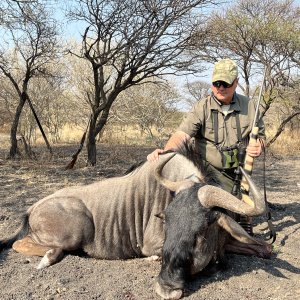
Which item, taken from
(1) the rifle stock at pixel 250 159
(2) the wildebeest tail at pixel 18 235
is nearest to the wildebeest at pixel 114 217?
(2) the wildebeest tail at pixel 18 235

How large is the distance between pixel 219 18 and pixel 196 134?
1103 cm

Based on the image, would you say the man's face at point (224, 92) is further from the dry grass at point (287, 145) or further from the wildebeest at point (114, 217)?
the dry grass at point (287, 145)

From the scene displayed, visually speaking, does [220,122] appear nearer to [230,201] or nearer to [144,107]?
[230,201]

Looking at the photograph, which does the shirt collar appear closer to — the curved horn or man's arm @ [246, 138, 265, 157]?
man's arm @ [246, 138, 265, 157]

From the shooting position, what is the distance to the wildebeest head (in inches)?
126

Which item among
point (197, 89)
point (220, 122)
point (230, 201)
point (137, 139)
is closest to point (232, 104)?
point (220, 122)

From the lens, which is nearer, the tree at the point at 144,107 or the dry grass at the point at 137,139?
the dry grass at the point at 137,139

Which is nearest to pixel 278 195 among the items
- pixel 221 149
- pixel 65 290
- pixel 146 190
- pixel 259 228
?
pixel 259 228

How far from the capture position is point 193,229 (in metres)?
3.24

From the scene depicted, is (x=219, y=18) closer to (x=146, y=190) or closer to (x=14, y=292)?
(x=146, y=190)

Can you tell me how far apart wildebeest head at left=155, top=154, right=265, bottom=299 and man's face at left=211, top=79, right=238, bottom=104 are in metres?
1.20

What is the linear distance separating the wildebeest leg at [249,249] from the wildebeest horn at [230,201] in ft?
2.92

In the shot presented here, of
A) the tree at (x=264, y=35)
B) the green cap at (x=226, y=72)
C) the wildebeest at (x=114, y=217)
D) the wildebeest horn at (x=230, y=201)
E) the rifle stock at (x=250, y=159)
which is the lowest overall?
the wildebeest at (x=114, y=217)

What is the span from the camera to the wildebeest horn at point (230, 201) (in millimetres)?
3031
